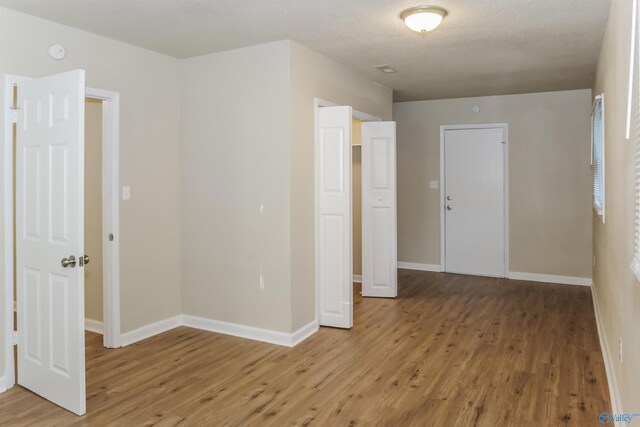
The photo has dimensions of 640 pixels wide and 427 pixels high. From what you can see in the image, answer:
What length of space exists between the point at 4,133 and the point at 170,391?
6.58 ft

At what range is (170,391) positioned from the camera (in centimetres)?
312

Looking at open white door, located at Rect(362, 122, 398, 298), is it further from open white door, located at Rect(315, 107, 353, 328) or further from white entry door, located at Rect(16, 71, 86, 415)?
white entry door, located at Rect(16, 71, 86, 415)

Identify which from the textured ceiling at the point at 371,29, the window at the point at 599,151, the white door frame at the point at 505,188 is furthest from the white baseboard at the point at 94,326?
the white door frame at the point at 505,188

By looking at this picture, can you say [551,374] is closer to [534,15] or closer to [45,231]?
[534,15]

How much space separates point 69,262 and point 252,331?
1778 mm

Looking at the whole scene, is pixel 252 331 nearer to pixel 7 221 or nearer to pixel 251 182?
pixel 251 182

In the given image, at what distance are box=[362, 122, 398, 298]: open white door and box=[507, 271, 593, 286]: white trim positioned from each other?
6.75 ft

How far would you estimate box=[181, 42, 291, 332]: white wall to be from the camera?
3.98 metres

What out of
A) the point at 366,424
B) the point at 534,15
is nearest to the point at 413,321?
the point at 366,424

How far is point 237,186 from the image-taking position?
4195 millimetres

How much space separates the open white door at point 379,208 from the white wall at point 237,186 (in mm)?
1717

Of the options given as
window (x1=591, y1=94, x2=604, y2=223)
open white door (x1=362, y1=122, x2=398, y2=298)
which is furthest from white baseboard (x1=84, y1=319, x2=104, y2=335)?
window (x1=591, y1=94, x2=604, y2=223)

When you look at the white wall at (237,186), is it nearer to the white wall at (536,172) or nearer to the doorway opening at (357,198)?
the doorway opening at (357,198)

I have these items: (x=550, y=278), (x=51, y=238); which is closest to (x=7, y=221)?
(x=51, y=238)
